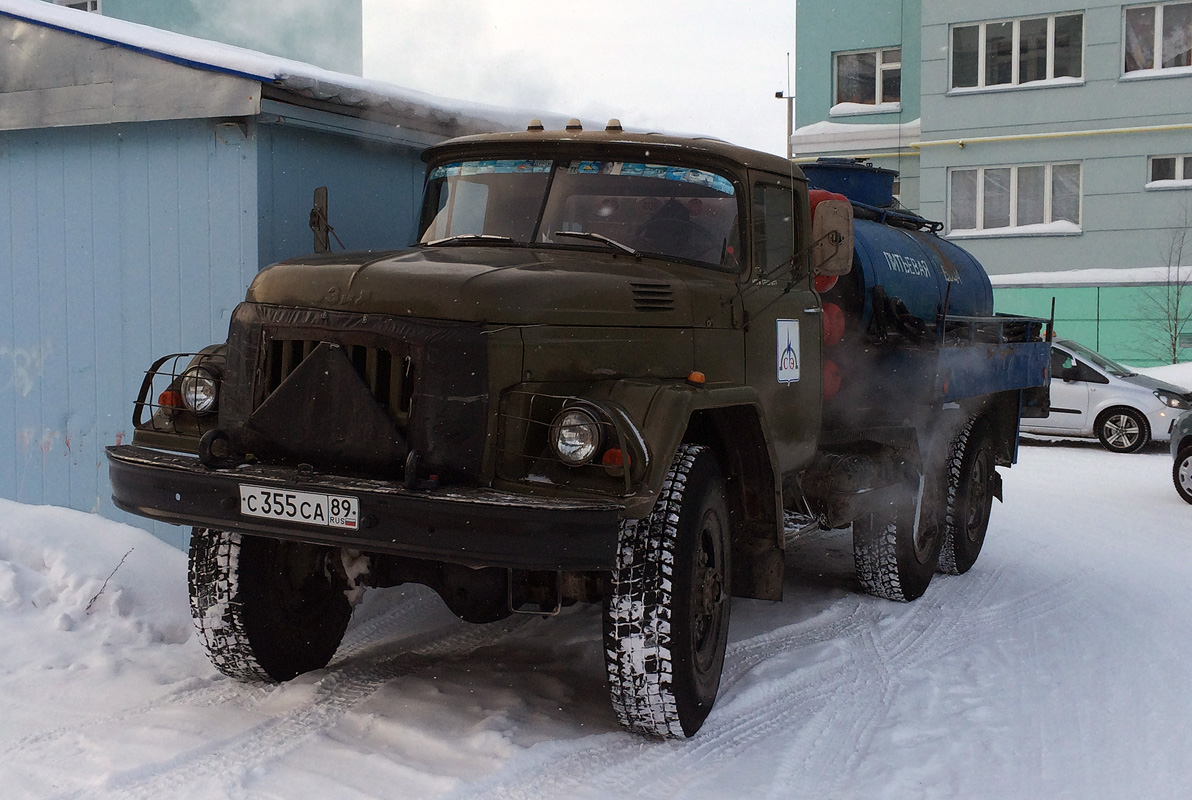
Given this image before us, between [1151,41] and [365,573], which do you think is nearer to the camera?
[365,573]

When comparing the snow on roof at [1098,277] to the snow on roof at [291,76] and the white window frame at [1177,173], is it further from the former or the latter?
the snow on roof at [291,76]

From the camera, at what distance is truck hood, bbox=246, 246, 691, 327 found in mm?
4418

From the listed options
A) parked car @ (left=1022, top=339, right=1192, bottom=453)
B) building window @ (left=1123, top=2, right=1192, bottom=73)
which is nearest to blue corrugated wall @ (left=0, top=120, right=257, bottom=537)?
parked car @ (left=1022, top=339, right=1192, bottom=453)

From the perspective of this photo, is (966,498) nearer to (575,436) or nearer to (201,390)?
(575,436)

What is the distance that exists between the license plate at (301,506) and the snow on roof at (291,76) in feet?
10.5

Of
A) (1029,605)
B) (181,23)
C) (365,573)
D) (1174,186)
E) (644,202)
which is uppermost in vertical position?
(181,23)

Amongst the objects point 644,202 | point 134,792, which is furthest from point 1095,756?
point 134,792

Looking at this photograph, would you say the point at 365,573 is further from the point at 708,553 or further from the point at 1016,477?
the point at 1016,477

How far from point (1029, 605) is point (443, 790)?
450cm

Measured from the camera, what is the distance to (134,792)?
4082mm

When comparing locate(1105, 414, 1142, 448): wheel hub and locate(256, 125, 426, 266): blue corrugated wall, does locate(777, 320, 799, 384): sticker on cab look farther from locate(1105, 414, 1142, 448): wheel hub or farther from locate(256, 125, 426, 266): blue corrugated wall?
locate(1105, 414, 1142, 448): wheel hub

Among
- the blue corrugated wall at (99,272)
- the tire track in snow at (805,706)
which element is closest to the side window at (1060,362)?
the tire track in snow at (805,706)

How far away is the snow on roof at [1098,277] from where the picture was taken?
21.4 metres

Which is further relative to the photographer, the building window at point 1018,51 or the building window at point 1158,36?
the building window at point 1018,51
